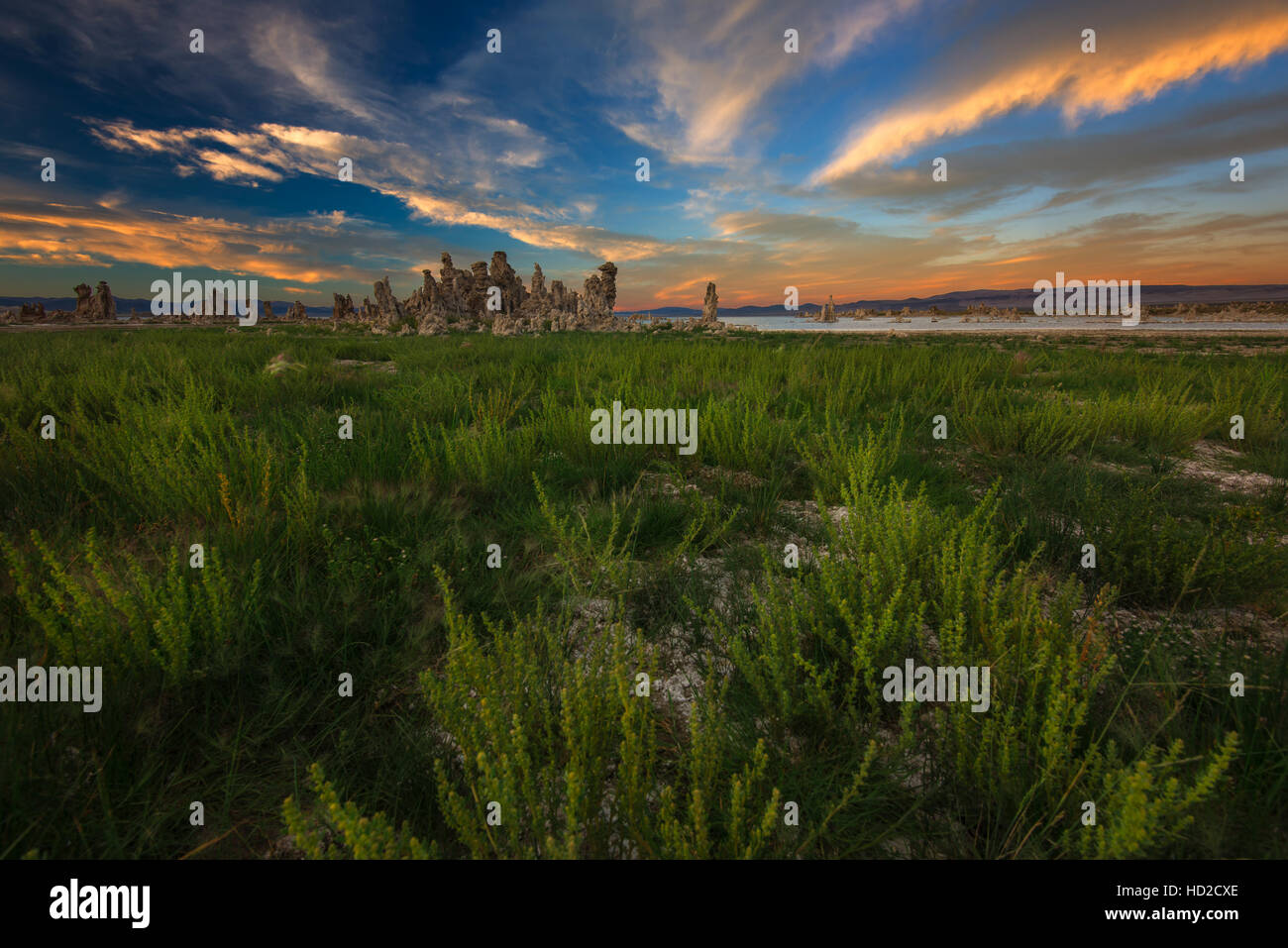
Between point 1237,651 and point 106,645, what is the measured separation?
385 centimetres

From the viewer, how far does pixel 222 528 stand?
2.33 m
